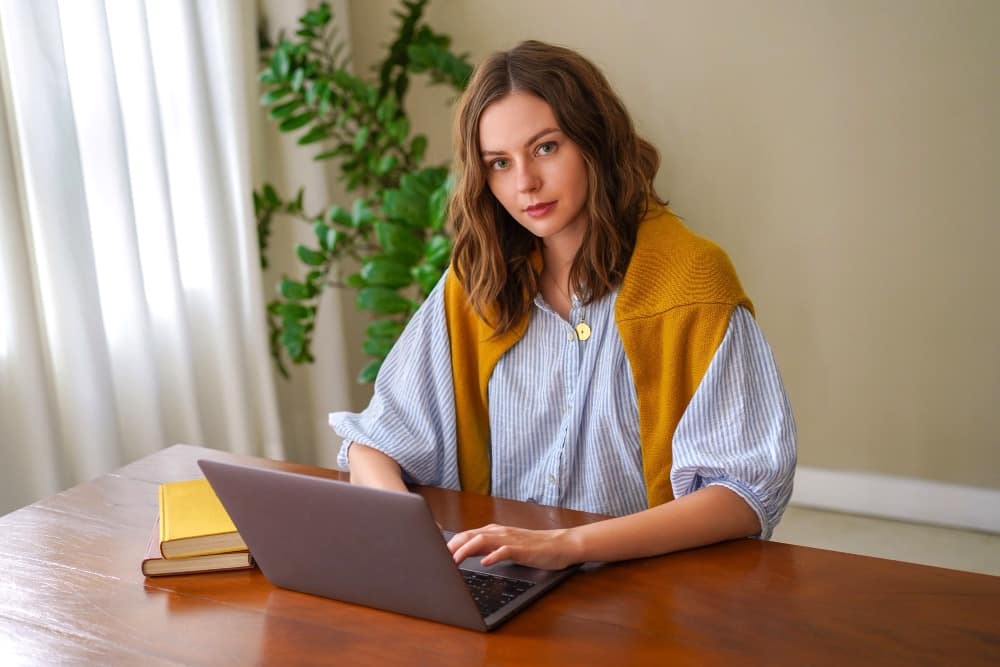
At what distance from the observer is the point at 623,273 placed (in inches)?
66.0

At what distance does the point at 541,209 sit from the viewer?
64.8 inches

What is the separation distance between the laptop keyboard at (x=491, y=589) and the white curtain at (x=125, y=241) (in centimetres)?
164

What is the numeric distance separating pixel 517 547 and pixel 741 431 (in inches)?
15.1

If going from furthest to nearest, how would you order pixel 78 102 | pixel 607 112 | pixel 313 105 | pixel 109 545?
1. pixel 313 105
2. pixel 78 102
3. pixel 607 112
4. pixel 109 545

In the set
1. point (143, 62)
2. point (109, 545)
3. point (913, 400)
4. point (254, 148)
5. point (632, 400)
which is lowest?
point (913, 400)

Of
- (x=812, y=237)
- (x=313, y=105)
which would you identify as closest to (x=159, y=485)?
(x=313, y=105)

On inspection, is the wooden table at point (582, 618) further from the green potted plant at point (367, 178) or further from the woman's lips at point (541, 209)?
the green potted plant at point (367, 178)

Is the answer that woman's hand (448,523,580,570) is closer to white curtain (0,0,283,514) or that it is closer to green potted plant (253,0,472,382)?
green potted plant (253,0,472,382)

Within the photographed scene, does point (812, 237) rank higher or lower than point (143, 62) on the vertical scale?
lower

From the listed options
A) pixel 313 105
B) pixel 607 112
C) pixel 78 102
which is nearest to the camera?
pixel 607 112

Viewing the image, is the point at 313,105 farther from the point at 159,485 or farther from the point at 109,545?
the point at 109,545

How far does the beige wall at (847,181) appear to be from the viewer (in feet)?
9.91

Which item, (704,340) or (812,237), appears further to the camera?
(812,237)

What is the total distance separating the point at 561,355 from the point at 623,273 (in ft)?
0.54
